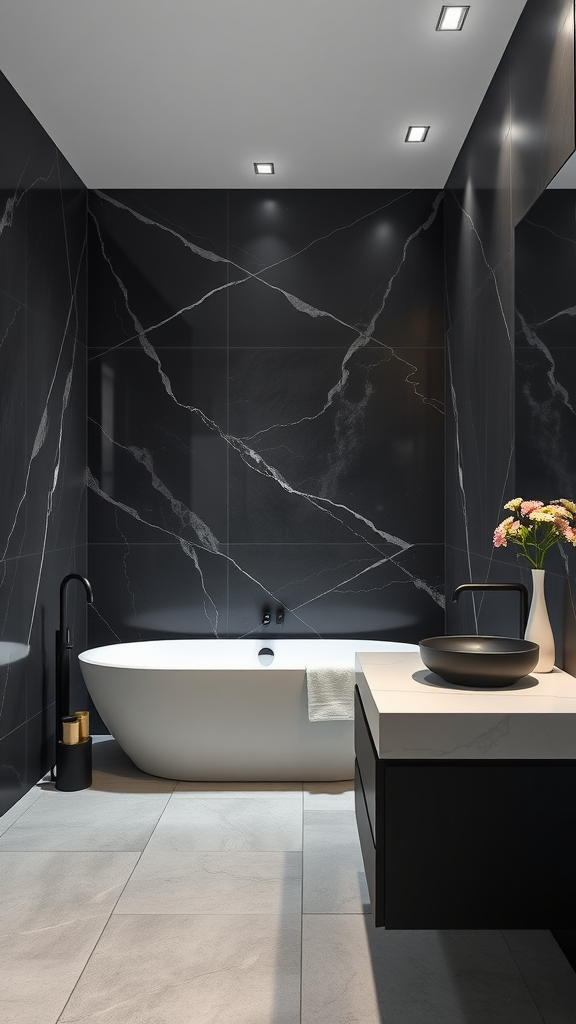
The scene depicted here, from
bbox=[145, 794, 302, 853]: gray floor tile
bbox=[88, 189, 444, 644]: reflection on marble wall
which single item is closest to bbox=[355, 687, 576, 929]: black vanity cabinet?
bbox=[145, 794, 302, 853]: gray floor tile

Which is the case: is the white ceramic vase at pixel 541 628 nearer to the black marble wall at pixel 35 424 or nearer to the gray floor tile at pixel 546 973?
the gray floor tile at pixel 546 973

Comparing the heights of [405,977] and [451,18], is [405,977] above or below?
below

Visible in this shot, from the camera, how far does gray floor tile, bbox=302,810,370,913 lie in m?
2.65

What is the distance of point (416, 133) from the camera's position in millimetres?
3881

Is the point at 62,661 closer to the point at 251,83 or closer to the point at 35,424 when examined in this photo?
the point at 35,424

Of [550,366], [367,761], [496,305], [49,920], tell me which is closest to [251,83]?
[496,305]

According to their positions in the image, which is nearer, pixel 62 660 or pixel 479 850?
pixel 479 850

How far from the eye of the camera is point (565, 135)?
2.41 metres

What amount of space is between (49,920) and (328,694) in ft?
4.73

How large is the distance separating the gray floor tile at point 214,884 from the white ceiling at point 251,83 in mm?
3092

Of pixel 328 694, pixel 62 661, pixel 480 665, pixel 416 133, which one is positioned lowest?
pixel 328 694

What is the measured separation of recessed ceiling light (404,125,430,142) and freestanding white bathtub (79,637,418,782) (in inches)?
99.2

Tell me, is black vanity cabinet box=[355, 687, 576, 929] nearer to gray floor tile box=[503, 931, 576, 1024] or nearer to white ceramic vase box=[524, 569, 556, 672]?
gray floor tile box=[503, 931, 576, 1024]

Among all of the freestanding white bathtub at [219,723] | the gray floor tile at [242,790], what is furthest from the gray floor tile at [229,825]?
the freestanding white bathtub at [219,723]
